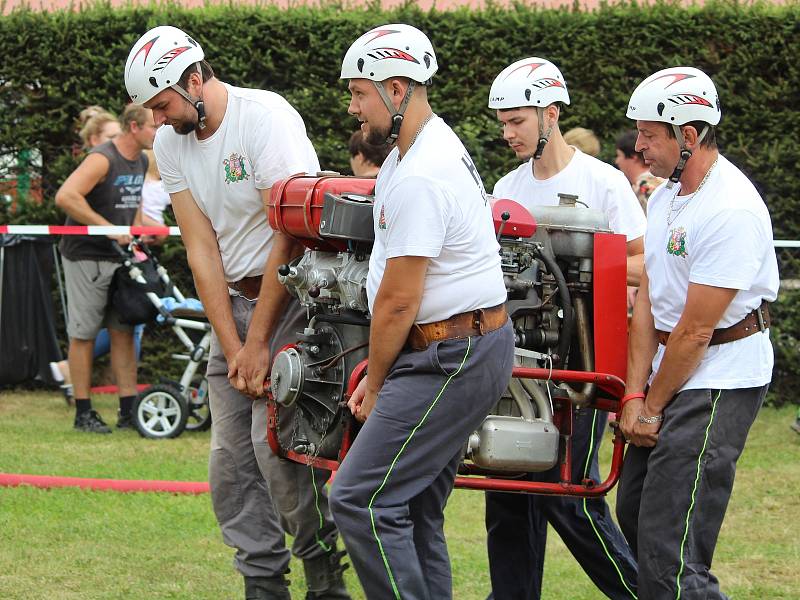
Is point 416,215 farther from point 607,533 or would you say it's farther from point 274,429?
point 607,533

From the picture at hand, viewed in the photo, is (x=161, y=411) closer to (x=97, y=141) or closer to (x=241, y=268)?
(x=97, y=141)

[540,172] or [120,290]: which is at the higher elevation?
[540,172]

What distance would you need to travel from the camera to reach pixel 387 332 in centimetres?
415

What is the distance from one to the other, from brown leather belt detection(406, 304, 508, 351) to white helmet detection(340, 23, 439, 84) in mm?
783

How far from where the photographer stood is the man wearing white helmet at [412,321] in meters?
4.07

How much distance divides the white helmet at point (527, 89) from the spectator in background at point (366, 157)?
4.64 ft

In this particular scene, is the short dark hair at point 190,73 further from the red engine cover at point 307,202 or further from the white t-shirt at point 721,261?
the white t-shirt at point 721,261

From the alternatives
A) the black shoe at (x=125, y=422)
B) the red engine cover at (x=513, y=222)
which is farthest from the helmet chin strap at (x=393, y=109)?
the black shoe at (x=125, y=422)

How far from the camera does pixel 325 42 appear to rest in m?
10.5

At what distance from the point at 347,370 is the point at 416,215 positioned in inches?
37.0

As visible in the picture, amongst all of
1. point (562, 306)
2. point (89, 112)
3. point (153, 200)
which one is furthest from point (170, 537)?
point (89, 112)

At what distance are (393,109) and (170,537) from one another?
2941 millimetres

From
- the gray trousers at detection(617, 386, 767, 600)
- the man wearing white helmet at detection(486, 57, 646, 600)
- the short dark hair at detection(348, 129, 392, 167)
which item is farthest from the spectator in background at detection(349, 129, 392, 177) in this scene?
the gray trousers at detection(617, 386, 767, 600)

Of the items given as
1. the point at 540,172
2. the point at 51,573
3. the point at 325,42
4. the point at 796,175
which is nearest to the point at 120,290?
the point at 325,42
